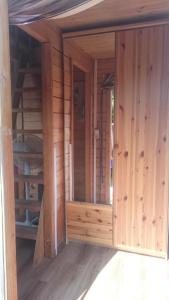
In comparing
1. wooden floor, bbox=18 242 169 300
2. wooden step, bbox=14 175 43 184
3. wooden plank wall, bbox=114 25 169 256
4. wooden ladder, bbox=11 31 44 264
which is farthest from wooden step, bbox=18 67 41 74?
wooden floor, bbox=18 242 169 300

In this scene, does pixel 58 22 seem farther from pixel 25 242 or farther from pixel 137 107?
pixel 25 242

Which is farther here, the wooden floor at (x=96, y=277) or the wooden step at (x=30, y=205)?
the wooden step at (x=30, y=205)

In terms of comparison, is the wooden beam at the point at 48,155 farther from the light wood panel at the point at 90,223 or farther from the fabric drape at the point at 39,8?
the fabric drape at the point at 39,8

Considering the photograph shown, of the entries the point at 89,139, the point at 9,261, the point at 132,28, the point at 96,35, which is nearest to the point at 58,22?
the point at 96,35

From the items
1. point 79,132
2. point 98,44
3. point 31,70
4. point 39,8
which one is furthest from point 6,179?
point 79,132

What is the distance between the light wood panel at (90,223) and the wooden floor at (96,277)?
16 cm

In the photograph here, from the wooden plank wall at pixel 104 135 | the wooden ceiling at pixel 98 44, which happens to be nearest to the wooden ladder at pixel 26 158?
the wooden ceiling at pixel 98 44

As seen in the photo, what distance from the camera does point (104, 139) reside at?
3783mm

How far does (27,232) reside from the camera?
2621 millimetres

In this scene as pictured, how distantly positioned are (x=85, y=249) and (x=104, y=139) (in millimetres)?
1647

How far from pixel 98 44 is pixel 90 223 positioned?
6.73 feet

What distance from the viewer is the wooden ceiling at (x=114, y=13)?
2.09 m

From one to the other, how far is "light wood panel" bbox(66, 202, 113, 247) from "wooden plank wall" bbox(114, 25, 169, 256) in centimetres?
13

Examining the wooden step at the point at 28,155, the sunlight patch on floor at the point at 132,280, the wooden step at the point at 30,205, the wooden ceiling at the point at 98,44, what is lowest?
the sunlight patch on floor at the point at 132,280
